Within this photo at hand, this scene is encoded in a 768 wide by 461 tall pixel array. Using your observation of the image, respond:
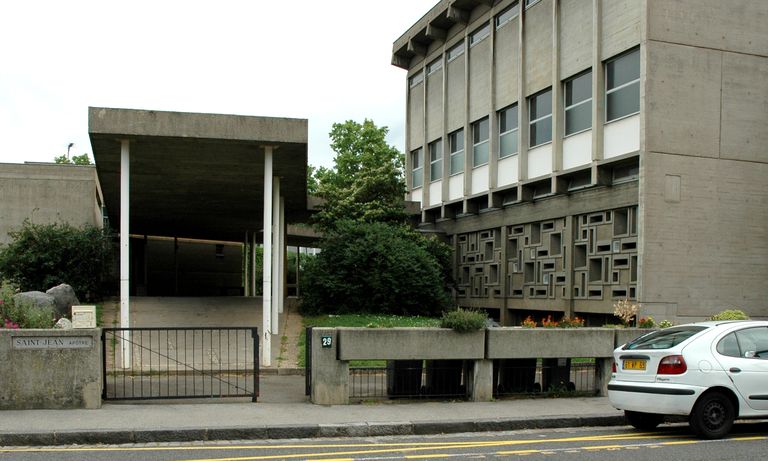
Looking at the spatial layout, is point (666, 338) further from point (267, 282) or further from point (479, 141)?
point (479, 141)

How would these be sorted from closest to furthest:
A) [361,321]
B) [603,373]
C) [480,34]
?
[603,373] < [361,321] < [480,34]

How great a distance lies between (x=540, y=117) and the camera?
27672mm

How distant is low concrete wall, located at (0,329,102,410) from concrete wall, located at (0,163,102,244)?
58.2 feet

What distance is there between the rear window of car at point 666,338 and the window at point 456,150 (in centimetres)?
2335

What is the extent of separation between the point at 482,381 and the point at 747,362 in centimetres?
425

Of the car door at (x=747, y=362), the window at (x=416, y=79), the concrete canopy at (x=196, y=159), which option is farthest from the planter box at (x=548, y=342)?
the window at (x=416, y=79)

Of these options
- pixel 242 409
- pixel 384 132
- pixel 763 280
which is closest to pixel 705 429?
pixel 242 409

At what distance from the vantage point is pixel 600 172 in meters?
23.4

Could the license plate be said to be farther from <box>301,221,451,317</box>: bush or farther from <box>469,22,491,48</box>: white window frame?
<box>469,22,491,48</box>: white window frame

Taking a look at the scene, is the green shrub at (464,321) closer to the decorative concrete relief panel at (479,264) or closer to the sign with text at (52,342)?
the sign with text at (52,342)

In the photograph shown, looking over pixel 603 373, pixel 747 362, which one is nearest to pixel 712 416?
pixel 747 362

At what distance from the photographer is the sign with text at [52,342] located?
10.9 m

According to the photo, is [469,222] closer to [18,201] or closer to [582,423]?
[18,201]

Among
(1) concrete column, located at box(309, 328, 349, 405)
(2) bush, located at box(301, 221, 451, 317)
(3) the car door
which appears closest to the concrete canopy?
(2) bush, located at box(301, 221, 451, 317)
